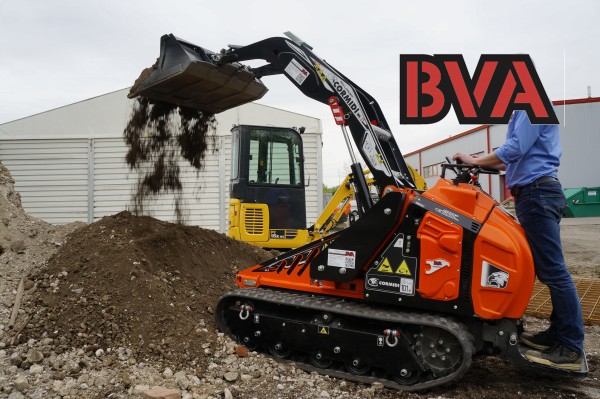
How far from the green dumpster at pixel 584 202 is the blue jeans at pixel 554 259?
19184 millimetres

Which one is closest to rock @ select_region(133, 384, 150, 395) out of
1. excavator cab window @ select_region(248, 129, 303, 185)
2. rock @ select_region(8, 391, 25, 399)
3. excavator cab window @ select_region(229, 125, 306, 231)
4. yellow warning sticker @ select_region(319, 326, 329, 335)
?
rock @ select_region(8, 391, 25, 399)

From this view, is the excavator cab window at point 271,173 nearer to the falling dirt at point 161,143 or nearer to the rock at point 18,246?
the falling dirt at point 161,143

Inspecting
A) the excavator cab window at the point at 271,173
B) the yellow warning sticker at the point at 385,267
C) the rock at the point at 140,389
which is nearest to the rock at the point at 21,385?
the rock at the point at 140,389

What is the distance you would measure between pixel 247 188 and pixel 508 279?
5.75 metres

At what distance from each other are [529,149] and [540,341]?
140 cm

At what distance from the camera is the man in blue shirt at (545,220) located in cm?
359

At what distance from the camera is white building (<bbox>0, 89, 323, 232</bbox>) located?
45.1ft

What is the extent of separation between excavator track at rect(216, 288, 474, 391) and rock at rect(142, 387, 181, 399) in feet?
3.58

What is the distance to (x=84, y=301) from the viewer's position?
175 inches

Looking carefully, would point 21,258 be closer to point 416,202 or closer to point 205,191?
point 416,202

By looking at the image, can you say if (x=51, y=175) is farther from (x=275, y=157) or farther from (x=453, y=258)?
(x=453, y=258)

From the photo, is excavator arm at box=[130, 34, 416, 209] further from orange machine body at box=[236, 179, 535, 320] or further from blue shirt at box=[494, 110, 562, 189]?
blue shirt at box=[494, 110, 562, 189]

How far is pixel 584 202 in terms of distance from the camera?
20.8 m

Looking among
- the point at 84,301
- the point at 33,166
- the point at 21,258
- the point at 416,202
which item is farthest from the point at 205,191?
the point at 416,202
